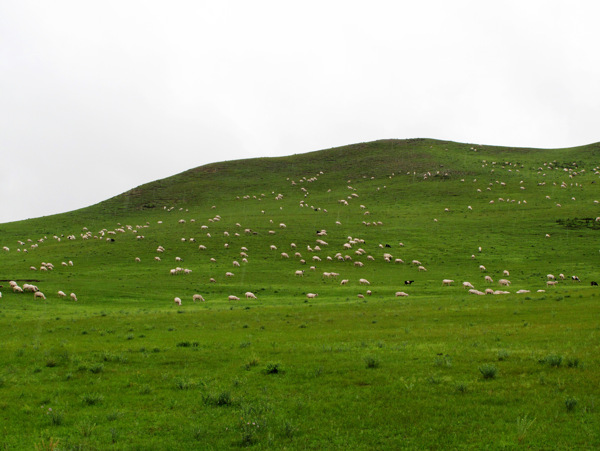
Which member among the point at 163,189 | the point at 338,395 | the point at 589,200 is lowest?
the point at 338,395

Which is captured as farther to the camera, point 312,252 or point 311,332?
point 312,252

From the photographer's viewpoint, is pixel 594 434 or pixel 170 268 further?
pixel 170 268

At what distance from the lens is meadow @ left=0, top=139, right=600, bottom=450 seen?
9820 millimetres

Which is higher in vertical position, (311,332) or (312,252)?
(312,252)

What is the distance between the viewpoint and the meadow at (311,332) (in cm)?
982

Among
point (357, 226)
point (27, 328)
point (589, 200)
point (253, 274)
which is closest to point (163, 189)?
point (357, 226)

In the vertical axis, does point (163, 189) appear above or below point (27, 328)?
above

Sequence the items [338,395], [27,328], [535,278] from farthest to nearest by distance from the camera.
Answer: [535,278] → [27,328] → [338,395]

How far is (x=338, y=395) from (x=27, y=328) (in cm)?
2219

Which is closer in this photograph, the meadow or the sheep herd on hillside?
the meadow

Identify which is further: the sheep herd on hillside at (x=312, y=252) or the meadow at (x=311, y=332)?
the sheep herd on hillside at (x=312, y=252)

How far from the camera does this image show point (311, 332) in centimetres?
2230

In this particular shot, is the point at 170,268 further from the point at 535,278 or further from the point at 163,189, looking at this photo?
the point at 163,189

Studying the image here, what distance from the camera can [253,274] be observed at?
52062mm
